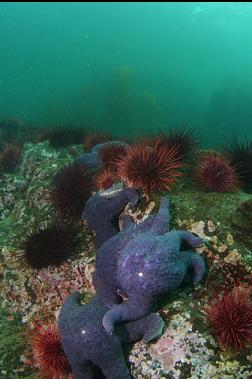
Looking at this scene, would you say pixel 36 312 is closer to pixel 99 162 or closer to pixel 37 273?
pixel 37 273

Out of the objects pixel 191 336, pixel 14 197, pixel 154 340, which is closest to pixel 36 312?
pixel 154 340

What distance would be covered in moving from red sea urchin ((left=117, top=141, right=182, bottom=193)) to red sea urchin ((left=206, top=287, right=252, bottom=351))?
86.1 inches

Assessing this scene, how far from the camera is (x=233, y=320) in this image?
3.78 metres

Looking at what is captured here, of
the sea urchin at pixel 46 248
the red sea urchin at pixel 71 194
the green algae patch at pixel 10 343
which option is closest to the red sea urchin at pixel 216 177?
the red sea urchin at pixel 71 194

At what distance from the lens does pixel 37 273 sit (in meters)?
6.21

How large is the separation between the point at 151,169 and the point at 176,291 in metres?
1.94

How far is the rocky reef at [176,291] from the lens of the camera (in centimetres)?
400

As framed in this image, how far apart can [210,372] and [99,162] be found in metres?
4.97

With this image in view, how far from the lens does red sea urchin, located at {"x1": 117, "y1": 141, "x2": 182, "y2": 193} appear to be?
5.53m

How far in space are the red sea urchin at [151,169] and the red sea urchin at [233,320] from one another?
2187 mm

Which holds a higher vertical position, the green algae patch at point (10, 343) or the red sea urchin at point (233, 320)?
the red sea urchin at point (233, 320)

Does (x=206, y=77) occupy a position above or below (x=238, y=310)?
below

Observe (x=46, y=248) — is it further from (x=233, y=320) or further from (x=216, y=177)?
(x=233, y=320)

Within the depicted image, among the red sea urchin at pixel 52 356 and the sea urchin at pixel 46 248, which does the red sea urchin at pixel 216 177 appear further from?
the red sea urchin at pixel 52 356
